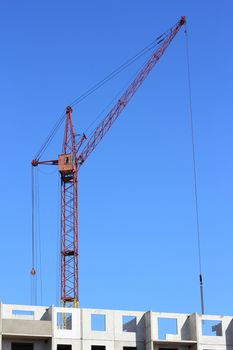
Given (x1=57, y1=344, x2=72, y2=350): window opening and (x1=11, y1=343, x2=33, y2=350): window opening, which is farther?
(x1=57, y1=344, x2=72, y2=350): window opening

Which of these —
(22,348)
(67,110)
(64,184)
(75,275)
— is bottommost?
(22,348)

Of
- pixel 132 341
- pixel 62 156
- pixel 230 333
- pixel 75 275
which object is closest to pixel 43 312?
pixel 132 341

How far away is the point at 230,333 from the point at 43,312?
787 inches

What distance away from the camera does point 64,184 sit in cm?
17288

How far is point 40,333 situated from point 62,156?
78.2 m

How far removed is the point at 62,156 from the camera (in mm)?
174000

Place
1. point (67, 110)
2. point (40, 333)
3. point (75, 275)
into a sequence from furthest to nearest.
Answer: point (67, 110) < point (75, 275) < point (40, 333)

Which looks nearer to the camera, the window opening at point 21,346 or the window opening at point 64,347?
the window opening at point 21,346

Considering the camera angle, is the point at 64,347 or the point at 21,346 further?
the point at 64,347

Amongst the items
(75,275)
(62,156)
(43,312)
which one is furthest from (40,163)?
(43,312)

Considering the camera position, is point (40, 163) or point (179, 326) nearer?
point (179, 326)

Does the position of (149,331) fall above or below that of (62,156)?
below

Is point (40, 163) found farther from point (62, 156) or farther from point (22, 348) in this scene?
point (22, 348)

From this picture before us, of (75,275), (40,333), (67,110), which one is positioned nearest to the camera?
(40,333)
